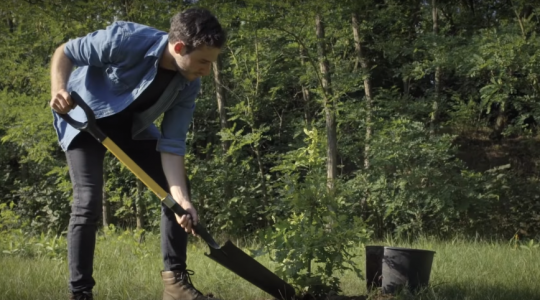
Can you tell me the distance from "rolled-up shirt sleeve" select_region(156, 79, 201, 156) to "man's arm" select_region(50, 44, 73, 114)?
0.51 meters

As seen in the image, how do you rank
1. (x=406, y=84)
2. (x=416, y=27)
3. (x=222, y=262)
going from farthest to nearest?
(x=406, y=84) < (x=416, y=27) < (x=222, y=262)

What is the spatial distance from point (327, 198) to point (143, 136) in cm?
104

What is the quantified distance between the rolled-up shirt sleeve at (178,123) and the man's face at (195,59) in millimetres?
232

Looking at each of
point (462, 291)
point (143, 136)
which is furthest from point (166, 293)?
point (462, 291)

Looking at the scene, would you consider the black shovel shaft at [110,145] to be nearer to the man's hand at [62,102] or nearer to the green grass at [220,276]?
the man's hand at [62,102]

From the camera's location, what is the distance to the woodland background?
7.17 meters

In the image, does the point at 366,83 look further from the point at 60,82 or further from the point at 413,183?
the point at 60,82

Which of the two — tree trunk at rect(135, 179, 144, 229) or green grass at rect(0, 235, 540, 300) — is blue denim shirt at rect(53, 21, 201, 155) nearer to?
green grass at rect(0, 235, 540, 300)

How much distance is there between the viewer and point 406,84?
10.8m

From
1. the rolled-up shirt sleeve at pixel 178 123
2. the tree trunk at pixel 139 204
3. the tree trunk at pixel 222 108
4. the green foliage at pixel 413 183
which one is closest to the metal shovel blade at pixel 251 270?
the rolled-up shirt sleeve at pixel 178 123

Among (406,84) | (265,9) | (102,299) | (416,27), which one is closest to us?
(102,299)

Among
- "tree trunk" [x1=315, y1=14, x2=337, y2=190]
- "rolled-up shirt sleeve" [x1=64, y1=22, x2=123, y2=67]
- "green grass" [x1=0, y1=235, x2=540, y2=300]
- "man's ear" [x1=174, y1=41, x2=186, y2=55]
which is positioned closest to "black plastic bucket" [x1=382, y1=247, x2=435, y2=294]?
"green grass" [x1=0, y1=235, x2=540, y2=300]

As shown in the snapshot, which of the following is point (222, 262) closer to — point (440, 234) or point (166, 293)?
point (166, 293)

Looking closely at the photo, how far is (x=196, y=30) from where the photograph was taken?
289cm
